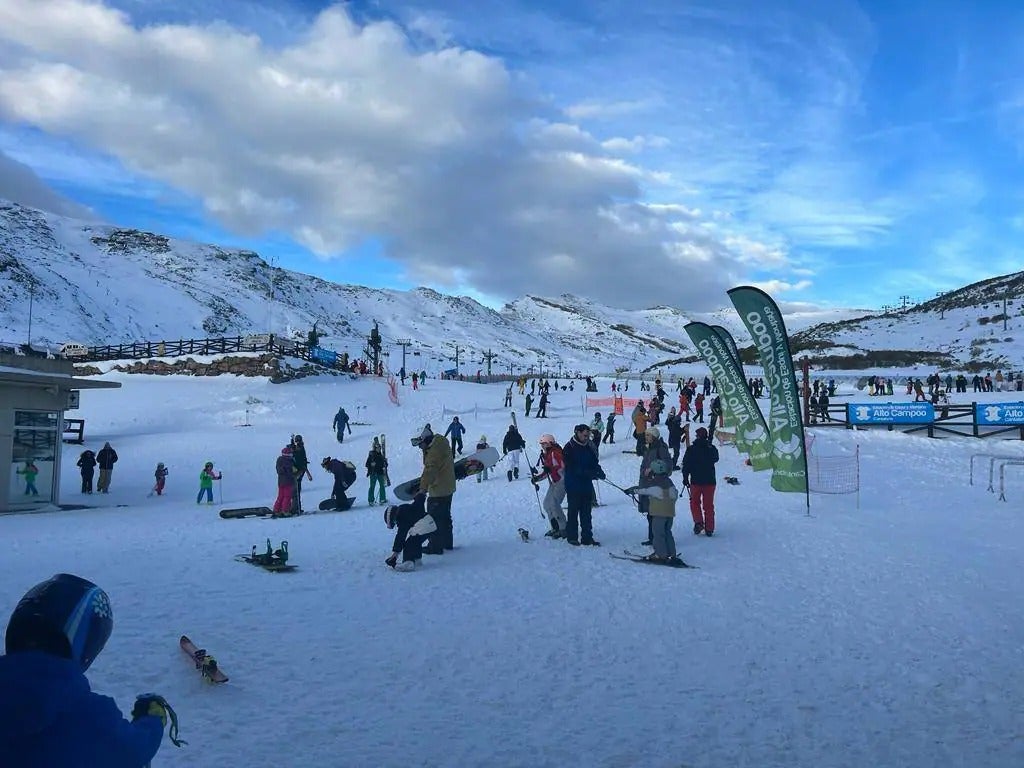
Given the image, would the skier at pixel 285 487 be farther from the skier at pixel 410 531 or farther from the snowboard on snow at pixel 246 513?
the skier at pixel 410 531

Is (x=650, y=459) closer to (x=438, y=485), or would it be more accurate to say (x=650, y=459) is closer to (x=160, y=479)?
(x=438, y=485)

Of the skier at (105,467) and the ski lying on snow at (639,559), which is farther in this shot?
the skier at (105,467)

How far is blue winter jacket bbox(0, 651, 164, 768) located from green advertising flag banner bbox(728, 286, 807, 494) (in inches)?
505

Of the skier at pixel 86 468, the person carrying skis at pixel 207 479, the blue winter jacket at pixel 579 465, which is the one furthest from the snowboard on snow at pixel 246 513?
the blue winter jacket at pixel 579 465

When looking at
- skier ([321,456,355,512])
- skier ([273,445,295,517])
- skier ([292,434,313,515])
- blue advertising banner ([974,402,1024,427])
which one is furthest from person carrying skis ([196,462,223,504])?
blue advertising banner ([974,402,1024,427])

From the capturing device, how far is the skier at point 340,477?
1573cm

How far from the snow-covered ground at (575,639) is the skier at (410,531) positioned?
0.29m

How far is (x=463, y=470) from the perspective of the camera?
40.2ft

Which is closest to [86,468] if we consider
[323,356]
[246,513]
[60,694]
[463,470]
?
[246,513]

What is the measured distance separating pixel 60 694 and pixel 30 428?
1814 cm

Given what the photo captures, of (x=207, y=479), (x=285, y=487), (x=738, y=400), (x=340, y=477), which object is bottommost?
(x=207, y=479)

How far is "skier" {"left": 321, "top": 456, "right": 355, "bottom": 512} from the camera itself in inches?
619

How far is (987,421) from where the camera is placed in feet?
84.1

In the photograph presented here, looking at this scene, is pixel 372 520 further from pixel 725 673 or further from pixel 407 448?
pixel 407 448
